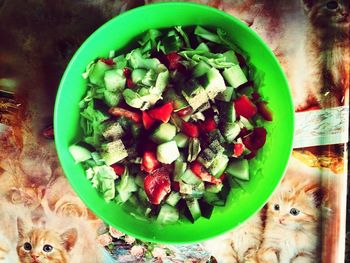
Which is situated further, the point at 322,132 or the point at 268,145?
the point at 322,132

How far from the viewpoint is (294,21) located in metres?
1.40

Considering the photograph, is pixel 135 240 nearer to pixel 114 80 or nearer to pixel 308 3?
pixel 114 80

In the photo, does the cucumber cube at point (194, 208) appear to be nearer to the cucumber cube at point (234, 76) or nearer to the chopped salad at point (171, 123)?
the chopped salad at point (171, 123)

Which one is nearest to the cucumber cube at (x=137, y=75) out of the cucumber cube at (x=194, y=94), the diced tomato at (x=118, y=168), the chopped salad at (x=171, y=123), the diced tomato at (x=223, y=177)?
the chopped salad at (x=171, y=123)

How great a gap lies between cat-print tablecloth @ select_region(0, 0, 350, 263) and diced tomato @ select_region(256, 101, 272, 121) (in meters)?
0.14

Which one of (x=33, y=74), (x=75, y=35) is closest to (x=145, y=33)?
(x=75, y=35)

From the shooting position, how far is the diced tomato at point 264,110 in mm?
1306

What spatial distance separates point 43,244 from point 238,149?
25.2 inches

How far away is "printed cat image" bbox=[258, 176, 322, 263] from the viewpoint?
1434mm

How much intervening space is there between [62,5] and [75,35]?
0.09m

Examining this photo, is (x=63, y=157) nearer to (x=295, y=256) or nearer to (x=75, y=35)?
(x=75, y=35)

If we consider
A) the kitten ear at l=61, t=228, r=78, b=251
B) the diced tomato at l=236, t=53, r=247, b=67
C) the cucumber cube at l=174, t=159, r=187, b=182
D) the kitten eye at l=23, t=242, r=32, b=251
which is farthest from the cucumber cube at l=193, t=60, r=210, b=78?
the kitten eye at l=23, t=242, r=32, b=251

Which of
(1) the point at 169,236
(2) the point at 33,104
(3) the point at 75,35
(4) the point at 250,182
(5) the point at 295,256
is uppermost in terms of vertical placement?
(3) the point at 75,35

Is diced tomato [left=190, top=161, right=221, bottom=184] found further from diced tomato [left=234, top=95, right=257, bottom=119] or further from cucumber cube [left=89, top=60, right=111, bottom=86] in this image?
cucumber cube [left=89, top=60, right=111, bottom=86]
